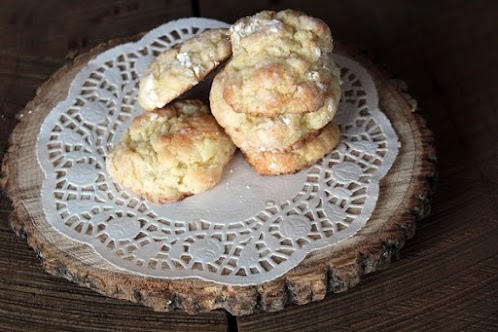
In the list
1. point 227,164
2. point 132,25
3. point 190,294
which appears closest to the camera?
point 190,294

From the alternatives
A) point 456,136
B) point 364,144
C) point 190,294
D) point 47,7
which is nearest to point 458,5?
point 456,136

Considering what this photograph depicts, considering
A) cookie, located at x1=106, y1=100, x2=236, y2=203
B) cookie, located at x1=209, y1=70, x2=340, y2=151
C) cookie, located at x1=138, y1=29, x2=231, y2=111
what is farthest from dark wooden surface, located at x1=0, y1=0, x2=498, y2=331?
cookie, located at x1=138, y1=29, x2=231, y2=111

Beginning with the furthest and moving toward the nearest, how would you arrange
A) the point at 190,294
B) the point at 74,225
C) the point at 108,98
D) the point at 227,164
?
the point at 108,98 → the point at 227,164 → the point at 74,225 → the point at 190,294

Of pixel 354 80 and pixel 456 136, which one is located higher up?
pixel 354 80

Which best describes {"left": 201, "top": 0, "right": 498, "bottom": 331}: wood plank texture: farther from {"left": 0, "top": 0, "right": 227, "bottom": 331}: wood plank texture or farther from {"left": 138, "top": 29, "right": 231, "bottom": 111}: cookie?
{"left": 138, "top": 29, "right": 231, "bottom": 111}: cookie

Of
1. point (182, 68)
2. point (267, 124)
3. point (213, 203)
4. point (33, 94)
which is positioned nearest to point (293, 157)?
point (267, 124)

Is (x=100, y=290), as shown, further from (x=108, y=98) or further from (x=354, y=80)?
(x=354, y=80)

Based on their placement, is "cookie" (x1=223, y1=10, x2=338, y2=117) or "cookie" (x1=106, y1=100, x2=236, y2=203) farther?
"cookie" (x1=106, y1=100, x2=236, y2=203)
